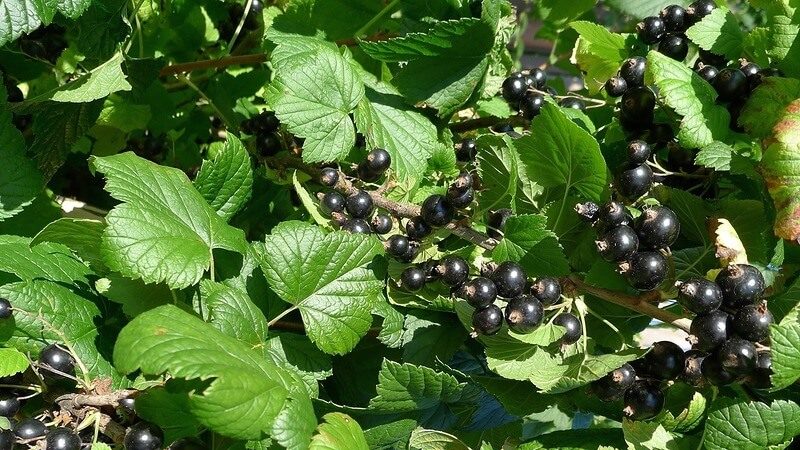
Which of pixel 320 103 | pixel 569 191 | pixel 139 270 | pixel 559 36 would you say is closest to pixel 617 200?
pixel 569 191

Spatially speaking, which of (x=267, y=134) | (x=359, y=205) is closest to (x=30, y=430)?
(x=359, y=205)

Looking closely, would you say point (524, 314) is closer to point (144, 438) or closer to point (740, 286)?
point (740, 286)

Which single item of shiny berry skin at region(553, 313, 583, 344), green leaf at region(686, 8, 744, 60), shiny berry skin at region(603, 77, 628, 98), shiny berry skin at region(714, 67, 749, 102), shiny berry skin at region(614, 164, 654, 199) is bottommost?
shiny berry skin at region(553, 313, 583, 344)

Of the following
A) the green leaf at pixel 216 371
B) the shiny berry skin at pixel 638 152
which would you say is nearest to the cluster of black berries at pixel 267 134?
the green leaf at pixel 216 371

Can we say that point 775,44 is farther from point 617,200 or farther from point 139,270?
point 139,270

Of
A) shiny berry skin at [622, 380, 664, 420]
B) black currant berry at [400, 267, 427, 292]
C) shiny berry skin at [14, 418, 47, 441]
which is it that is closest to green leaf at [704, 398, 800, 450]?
shiny berry skin at [622, 380, 664, 420]

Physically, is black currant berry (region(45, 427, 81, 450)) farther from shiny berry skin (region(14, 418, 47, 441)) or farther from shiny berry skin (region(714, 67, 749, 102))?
shiny berry skin (region(714, 67, 749, 102))
